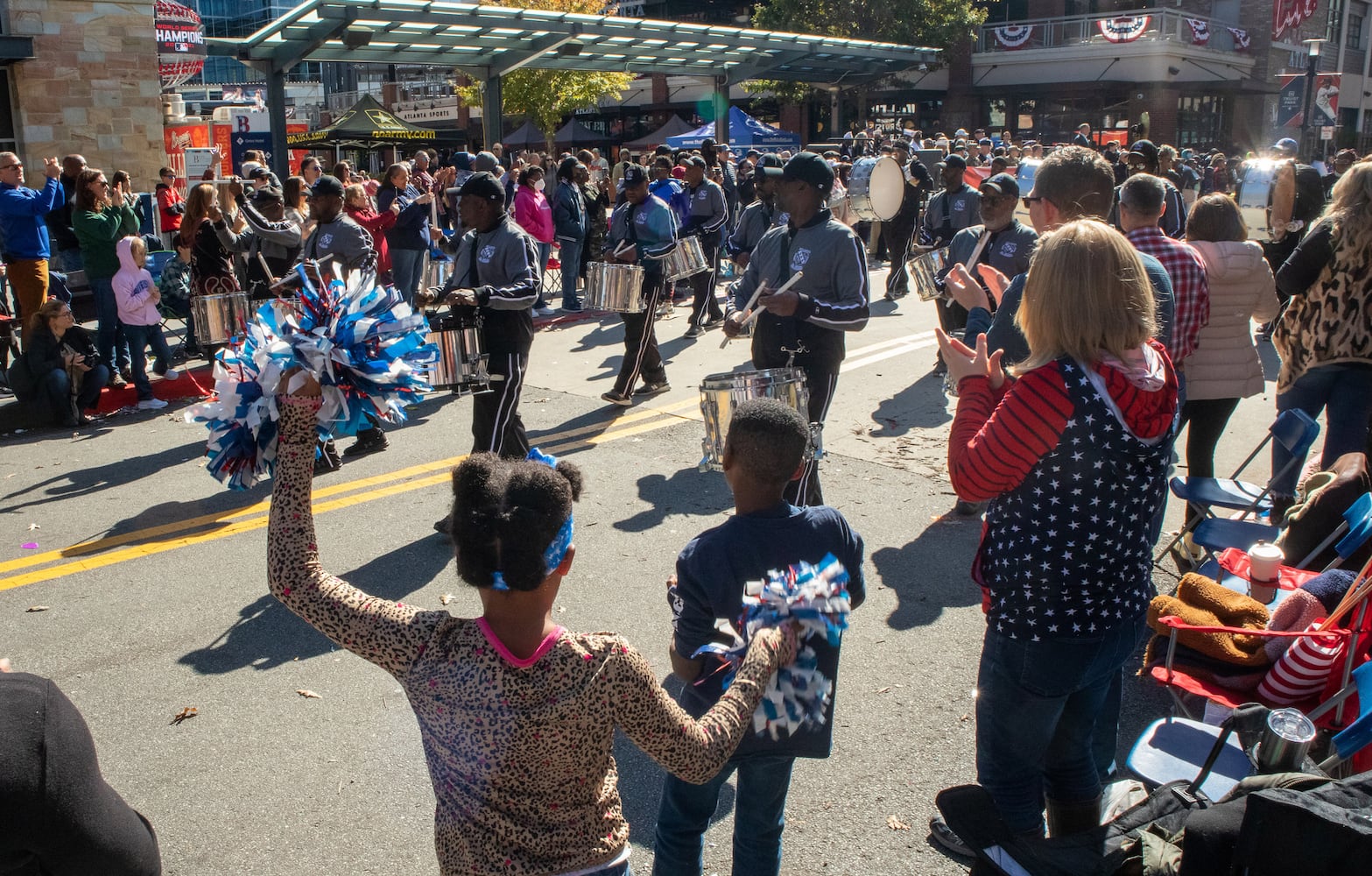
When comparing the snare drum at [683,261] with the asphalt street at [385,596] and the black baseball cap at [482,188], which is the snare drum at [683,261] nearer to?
the asphalt street at [385,596]

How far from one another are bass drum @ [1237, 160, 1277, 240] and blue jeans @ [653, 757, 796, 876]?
8.10 metres

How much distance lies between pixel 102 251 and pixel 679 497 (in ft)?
20.9

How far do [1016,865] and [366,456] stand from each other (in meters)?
6.26

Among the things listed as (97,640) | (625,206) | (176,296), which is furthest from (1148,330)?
(176,296)

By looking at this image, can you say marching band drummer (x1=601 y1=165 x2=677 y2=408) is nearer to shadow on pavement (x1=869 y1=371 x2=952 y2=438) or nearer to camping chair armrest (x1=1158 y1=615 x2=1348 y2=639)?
shadow on pavement (x1=869 y1=371 x2=952 y2=438)

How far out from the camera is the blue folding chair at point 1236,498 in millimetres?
5156

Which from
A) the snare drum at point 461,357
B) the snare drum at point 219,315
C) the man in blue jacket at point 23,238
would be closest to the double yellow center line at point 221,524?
the snare drum at point 461,357

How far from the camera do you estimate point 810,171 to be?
18.0ft

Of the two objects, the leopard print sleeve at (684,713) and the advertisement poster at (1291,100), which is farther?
the advertisement poster at (1291,100)

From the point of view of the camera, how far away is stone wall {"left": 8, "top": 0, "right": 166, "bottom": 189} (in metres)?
17.0

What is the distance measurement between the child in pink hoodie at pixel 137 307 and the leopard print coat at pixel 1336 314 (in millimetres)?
8666

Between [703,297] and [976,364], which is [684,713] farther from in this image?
[703,297]

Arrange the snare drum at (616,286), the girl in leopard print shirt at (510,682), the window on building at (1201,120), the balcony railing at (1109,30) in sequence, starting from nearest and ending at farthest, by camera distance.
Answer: the girl in leopard print shirt at (510,682), the snare drum at (616,286), the balcony railing at (1109,30), the window on building at (1201,120)

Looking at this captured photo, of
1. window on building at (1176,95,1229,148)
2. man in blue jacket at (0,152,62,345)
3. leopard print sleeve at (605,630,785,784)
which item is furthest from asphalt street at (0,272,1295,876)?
window on building at (1176,95,1229,148)
